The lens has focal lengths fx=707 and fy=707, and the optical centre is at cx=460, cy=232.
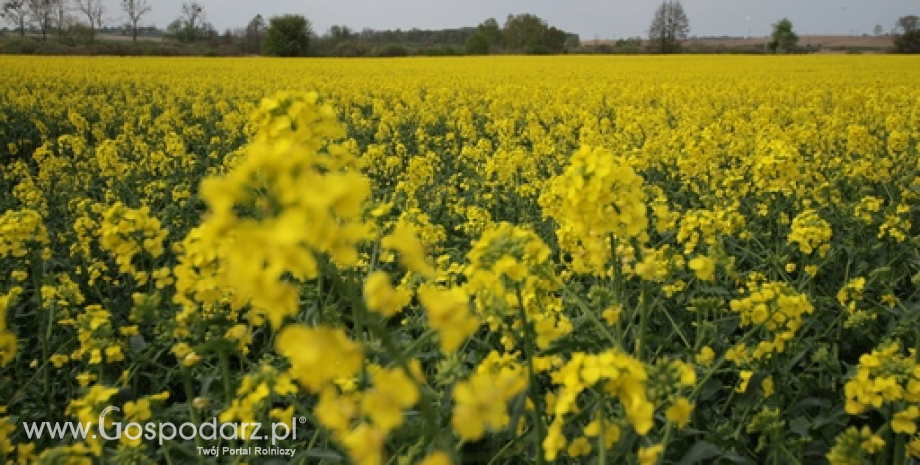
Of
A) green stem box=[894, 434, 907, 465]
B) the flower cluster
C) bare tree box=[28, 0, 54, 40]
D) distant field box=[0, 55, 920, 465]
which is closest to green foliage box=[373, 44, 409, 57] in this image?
bare tree box=[28, 0, 54, 40]

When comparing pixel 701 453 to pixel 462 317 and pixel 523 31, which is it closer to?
pixel 462 317

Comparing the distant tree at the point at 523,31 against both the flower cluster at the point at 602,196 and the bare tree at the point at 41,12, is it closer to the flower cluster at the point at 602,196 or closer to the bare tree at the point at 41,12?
the bare tree at the point at 41,12

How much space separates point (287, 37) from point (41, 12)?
23.5 m

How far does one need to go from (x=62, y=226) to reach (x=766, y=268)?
5622 millimetres

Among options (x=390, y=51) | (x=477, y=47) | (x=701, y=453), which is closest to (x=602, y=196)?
(x=701, y=453)

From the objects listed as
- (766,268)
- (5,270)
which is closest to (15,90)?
(5,270)

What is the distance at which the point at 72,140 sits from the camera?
27.9ft

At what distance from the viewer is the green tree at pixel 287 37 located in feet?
158

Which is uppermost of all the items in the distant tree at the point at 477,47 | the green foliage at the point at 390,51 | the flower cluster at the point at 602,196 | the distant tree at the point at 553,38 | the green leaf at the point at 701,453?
the distant tree at the point at 553,38

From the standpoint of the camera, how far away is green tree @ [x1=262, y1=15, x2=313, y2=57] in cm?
4812

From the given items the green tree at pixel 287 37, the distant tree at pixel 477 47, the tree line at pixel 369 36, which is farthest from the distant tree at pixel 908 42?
the green tree at pixel 287 37

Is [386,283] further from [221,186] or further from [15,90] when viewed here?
[15,90]

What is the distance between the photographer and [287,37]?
159 ft

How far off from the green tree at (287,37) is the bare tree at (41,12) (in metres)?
20.5
